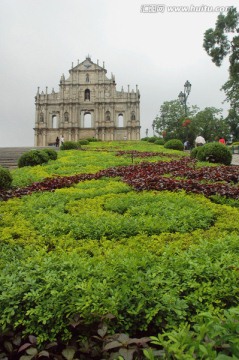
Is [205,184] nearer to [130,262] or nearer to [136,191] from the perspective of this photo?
[136,191]

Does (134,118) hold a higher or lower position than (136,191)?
higher

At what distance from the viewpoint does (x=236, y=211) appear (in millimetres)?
6586

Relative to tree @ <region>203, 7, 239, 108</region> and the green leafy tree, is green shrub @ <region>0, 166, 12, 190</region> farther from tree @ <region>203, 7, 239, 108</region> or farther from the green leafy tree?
the green leafy tree

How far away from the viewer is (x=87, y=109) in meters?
71.8

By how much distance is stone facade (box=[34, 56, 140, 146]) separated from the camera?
69438mm

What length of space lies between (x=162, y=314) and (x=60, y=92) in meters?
72.6

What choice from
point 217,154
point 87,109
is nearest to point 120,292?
point 217,154

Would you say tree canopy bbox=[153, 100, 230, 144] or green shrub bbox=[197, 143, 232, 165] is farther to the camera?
tree canopy bbox=[153, 100, 230, 144]

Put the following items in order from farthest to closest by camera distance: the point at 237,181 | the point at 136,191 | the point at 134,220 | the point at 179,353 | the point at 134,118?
1. the point at 134,118
2. the point at 237,181
3. the point at 136,191
4. the point at 134,220
5. the point at 179,353

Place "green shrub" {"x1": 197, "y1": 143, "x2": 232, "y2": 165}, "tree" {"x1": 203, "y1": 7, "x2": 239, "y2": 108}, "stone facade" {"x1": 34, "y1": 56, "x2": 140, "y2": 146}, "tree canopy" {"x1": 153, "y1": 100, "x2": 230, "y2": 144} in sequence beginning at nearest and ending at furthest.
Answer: "green shrub" {"x1": 197, "y1": 143, "x2": 232, "y2": 165} → "tree" {"x1": 203, "y1": 7, "x2": 239, "y2": 108} → "tree canopy" {"x1": 153, "y1": 100, "x2": 230, "y2": 144} → "stone facade" {"x1": 34, "y1": 56, "x2": 140, "y2": 146}

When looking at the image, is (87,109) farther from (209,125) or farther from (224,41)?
(224,41)

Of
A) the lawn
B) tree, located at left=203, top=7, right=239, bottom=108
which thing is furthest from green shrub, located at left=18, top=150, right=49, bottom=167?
tree, located at left=203, top=7, right=239, bottom=108

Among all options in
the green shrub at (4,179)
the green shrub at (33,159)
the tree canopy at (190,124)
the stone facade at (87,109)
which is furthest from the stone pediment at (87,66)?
the green shrub at (4,179)

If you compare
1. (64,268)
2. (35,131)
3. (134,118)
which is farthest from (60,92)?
(64,268)
